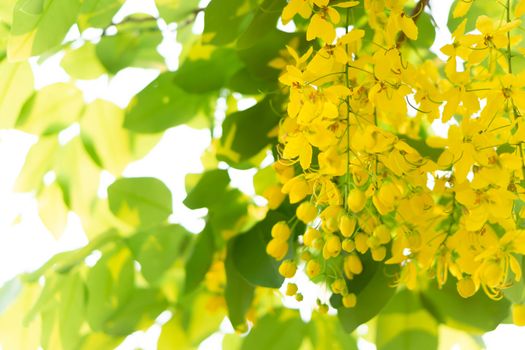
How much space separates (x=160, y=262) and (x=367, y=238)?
289mm

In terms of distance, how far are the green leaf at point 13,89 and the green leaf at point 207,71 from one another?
16 centimetres

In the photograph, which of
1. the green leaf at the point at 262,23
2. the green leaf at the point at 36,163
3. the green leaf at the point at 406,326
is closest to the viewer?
the green leaf at the point at 262,23

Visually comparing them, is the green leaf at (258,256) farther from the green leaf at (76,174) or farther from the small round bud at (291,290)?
the green leaf at (76,174)

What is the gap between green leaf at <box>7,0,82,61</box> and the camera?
0.57 m

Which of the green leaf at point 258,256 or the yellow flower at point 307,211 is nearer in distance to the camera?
the yellow flower at point 307,211

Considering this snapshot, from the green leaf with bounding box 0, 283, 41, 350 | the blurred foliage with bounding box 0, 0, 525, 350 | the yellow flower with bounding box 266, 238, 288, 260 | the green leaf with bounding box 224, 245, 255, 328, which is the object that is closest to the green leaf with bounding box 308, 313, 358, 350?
the blurred foliage with bounding box 0, 0, 525, 350

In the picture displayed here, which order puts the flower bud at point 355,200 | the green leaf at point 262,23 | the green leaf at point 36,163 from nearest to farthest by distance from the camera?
the flower bud at point 355,200, the green leaf at point 262,23, the green leaf at point 36,163

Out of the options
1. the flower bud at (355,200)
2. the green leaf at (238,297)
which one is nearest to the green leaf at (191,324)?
the green leaf at (238,297)

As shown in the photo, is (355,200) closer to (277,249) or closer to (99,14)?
(277,249)

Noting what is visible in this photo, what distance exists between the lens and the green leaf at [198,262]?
0.72 metres

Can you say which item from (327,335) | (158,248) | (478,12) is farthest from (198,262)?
(478,12)

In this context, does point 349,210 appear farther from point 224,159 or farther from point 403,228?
point 224,159

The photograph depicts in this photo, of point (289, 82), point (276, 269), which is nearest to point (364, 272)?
point (276, 269)

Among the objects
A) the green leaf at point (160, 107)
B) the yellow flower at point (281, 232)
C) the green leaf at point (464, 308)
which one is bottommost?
the green leaf at point (464, 308)
